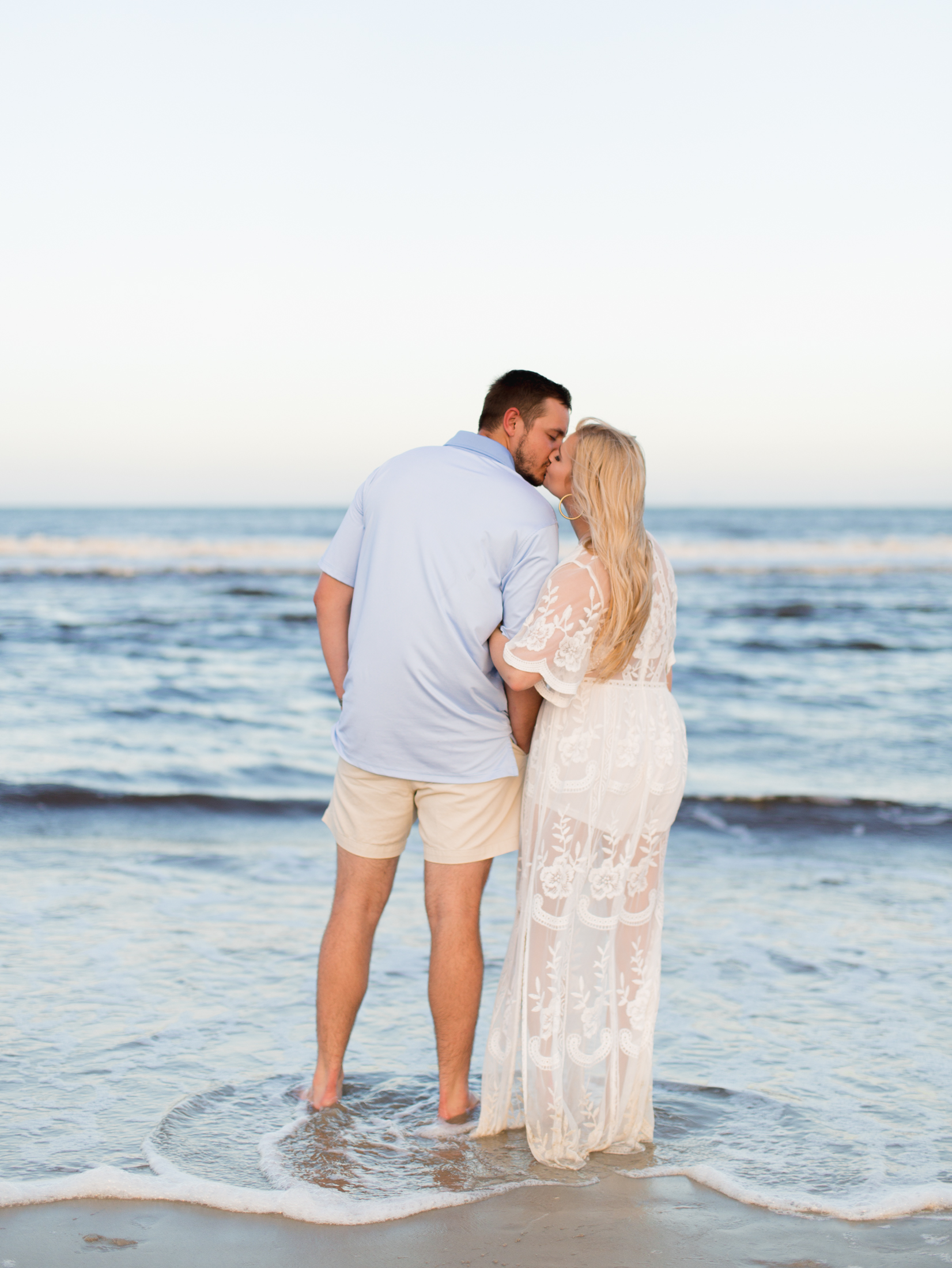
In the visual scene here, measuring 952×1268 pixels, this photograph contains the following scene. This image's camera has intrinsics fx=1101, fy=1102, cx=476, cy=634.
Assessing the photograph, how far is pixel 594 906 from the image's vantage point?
2.54m

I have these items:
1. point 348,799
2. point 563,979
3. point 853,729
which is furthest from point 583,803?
point 853,729

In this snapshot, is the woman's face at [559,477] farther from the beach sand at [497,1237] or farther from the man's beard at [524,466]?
the beach sand at [497,1237]

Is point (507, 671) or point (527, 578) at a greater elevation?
point (527, 578)

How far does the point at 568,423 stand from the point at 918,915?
2.79 meters

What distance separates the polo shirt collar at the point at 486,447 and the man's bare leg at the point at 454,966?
0.99 metres

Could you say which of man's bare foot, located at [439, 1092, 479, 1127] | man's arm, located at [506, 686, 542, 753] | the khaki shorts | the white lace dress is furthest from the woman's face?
man's bare foot, located at [439, 1092, 479, 1127]

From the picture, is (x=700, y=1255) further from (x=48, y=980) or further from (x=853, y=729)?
(x=853, y=729)

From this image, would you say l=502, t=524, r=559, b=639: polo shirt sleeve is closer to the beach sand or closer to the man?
the man

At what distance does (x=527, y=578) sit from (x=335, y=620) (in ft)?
1.79

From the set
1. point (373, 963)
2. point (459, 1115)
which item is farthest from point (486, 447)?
point (373, 963)

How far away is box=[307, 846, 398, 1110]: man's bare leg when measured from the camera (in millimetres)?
2777

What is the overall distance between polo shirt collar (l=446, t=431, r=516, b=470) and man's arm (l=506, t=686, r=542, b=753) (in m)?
0.55

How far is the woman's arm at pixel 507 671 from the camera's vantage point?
2475 mm

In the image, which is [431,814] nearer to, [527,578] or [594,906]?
[594,906]
